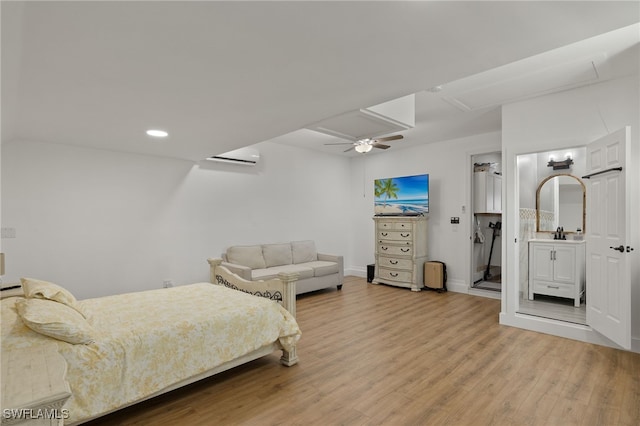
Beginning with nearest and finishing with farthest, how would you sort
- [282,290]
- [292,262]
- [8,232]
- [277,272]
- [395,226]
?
[282,290] → [8,232] → [277,272] → [292,262] → [395,226]

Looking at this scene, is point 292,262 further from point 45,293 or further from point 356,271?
point 45,293

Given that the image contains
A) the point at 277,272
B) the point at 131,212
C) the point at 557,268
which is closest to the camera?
the point at 131,212

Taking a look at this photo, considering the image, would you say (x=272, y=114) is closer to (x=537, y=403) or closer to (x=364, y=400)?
(x=364, y=400)

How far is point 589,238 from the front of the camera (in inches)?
138

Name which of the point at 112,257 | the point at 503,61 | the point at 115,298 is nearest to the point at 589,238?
the point at 503,61

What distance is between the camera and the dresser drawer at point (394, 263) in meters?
5.98

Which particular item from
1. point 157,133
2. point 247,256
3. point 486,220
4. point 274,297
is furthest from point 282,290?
point 486,220

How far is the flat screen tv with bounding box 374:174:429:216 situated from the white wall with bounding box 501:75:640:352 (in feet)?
6.80

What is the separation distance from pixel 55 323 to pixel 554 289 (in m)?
5.75

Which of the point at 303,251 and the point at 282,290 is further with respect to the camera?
the point at 303,251

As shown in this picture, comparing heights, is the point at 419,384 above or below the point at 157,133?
below

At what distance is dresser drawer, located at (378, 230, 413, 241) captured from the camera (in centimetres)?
598

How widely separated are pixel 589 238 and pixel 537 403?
2104 millimetres

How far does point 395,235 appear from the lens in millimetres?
6176
